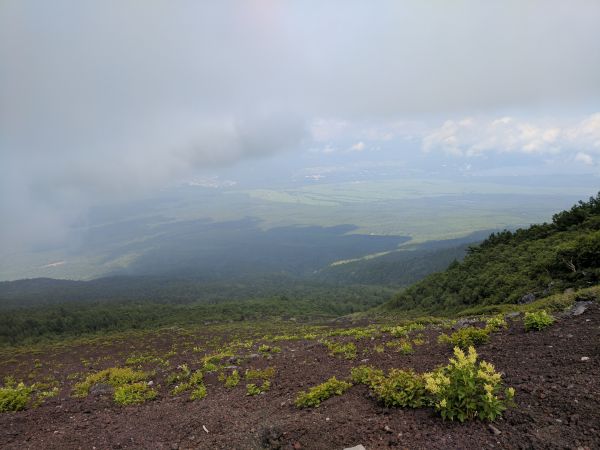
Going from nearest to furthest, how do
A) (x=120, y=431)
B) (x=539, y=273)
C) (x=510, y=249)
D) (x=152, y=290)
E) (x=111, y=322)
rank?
(x=120, y=431) < (x=539, y=273) < (x=510, y=249) < (x=111, y=322) < (x=152, y=290)

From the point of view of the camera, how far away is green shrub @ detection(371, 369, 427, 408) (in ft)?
22.8

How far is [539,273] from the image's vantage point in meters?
25.9

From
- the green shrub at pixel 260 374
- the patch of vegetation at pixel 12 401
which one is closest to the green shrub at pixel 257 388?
the green shrub at pixel 260 374

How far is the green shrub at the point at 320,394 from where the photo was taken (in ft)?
27.2

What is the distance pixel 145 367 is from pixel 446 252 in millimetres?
198793

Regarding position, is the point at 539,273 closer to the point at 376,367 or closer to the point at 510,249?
the point at 510,249

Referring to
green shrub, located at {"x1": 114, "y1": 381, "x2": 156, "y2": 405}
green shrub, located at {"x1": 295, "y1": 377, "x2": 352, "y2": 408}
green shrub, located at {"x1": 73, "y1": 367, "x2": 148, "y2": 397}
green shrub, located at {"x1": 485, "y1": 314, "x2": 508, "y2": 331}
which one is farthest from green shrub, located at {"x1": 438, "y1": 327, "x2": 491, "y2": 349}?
green shrub, located at {"x1": 73, "y1": 367, "x2": 148, "y2": 397}

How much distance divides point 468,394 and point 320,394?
3694mm

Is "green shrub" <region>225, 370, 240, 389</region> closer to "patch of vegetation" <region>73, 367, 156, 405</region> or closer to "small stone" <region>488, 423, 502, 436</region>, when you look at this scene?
"patch of vegetation" <region>73, 367, 156, 405</region>

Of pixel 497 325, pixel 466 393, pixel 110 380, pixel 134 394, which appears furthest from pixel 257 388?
pixel 497 325

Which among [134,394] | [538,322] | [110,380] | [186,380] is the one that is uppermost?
[538,322]

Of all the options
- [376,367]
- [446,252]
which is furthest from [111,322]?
[446,252]

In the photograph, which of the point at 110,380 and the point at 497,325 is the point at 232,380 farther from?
the point at 497,325

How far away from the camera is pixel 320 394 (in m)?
8.42
